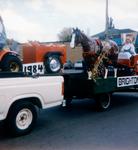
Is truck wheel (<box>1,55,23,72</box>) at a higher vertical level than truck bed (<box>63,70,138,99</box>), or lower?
higher

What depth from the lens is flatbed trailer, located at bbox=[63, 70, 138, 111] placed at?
9129mm

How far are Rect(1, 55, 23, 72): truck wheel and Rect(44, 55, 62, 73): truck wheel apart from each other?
74 centimetres

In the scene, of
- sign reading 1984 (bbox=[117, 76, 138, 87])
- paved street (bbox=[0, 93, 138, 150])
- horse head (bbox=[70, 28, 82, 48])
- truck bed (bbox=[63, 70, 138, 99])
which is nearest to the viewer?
paved street (bbox=[0, 93, 138, 150])

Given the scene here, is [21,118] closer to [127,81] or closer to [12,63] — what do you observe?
[12,63]

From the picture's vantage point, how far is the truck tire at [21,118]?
276 inches

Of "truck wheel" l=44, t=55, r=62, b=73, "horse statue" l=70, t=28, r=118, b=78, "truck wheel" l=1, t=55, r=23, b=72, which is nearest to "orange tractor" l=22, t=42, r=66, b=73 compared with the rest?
"truck wheel" l=44, t=55, r=62, b=73

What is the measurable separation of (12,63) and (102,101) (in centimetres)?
281

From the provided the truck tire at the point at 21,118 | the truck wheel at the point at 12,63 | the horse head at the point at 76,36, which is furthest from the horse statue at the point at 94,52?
the truck tire at the point at 21,118

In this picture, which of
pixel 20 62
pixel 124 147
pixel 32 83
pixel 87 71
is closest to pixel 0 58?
pixel 20 62

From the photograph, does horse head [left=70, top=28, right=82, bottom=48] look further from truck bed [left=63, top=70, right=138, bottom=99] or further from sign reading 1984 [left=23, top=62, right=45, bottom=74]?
sign reading 1984 [left=23, top=62, right=45, bottom=74]

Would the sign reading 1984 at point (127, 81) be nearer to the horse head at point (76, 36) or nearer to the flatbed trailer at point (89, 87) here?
the flatbed trailer at point (89, 87)

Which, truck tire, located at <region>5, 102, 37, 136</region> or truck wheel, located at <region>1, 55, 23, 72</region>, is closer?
truck tire, located at <region>5, 102, 37, 136</region>

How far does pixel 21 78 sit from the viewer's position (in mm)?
6953

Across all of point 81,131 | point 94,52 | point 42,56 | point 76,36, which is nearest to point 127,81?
point 94,52
